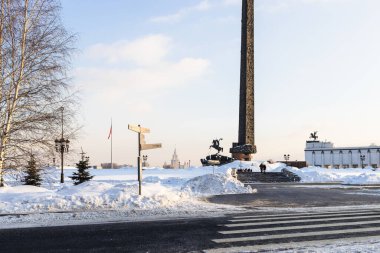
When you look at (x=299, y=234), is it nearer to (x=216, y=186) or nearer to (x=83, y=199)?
(x=83, y=199)

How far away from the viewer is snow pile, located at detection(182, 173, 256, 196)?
24234 mm

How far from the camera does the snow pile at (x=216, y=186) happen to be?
2423cm

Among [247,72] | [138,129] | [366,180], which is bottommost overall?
[366,180]

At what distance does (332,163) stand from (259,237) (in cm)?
14090

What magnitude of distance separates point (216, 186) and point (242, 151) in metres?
29.7

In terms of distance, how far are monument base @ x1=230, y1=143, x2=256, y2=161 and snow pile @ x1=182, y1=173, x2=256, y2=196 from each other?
27605 millimetres

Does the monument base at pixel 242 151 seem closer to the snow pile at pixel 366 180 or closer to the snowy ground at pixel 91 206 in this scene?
the snow pile at pixel 366 180

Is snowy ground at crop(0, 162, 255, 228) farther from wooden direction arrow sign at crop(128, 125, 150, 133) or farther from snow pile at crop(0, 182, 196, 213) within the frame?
wooden direction arrow sign at crop(128, 125, 150, 133)

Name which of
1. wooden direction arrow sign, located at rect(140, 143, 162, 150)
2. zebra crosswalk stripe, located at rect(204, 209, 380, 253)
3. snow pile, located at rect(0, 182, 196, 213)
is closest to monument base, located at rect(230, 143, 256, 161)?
snow pile, located at rect(0, 182, 196, 213)

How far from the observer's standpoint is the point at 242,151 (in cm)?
5419

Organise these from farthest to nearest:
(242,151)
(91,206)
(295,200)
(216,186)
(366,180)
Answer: (242,151) → (366,180) → (216,186) → (295,200) → (91,206)

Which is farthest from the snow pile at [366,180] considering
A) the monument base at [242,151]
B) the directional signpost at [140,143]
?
the directional signpost at [140,143]

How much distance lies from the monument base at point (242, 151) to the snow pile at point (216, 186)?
27605 mm

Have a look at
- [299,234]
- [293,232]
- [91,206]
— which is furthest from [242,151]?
[299,234]
